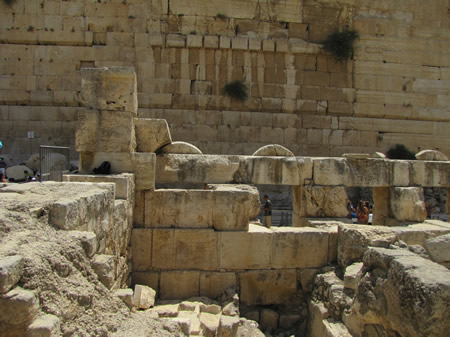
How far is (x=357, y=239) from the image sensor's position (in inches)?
222

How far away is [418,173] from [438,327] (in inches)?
222

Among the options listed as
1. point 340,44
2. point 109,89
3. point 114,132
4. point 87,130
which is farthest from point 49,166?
point 340,44

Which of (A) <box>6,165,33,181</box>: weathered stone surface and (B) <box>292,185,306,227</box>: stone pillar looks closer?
(B) <box>292,185,306,227</box>: stone pillar

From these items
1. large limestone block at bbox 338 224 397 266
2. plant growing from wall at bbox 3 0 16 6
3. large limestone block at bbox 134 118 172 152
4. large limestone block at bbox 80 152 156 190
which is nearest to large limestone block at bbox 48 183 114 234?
large limestone block at bbox 80 152 156 190

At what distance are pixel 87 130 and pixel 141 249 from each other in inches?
80.8

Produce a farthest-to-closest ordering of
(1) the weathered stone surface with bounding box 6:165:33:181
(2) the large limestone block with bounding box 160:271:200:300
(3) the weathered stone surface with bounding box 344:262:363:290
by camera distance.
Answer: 1. (1) the weathered stone surface with bounding box 6:165:33:181
2. (2) the large limestone block with bounding box 160:271:200:300
3. (3) the weathered stone surface with bounding box 344:262:363:290

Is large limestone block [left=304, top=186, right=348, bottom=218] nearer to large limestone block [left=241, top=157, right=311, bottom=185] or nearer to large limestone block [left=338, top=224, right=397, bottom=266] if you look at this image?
large limestone block [left=241, top=157, right=311, bottom=185]

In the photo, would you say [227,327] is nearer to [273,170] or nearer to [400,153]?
[273,170]

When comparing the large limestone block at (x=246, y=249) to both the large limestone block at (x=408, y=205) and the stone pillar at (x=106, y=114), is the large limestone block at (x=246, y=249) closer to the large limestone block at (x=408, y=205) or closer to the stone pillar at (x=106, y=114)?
the stone pillar at (x=106, y=114)

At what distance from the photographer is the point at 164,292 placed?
5.80 metres

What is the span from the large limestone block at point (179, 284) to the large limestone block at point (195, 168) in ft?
5.65

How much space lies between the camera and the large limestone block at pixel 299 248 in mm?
6020

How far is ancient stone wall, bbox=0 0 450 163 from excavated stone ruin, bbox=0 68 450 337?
5971mm

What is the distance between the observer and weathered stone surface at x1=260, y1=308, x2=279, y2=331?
5.82m
